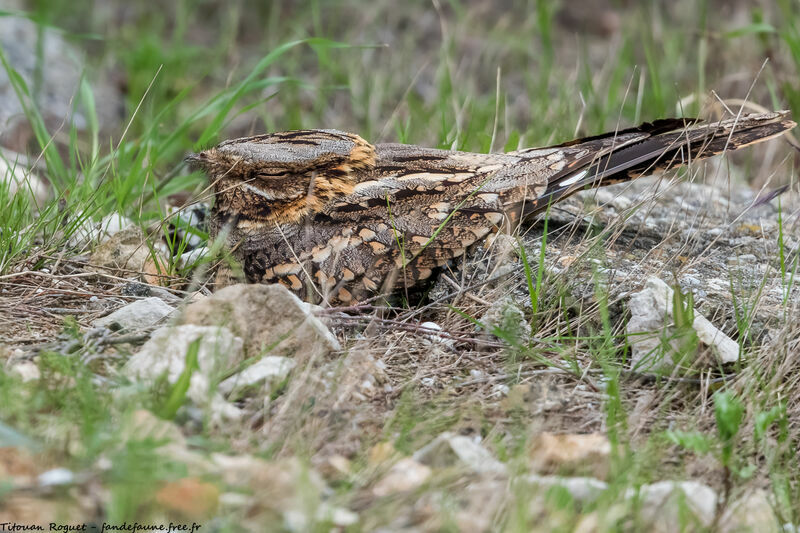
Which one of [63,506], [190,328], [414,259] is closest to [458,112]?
[414,259]

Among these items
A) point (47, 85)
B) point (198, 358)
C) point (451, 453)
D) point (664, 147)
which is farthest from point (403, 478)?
point (47, 85)

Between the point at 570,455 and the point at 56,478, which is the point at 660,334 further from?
the point at 56,478

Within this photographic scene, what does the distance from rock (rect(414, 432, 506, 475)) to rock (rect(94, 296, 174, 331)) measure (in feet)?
2.98

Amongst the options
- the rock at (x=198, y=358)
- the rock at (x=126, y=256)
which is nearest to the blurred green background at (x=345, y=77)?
the rock at (x=126, y=256)

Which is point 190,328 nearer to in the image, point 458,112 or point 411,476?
point 411,476

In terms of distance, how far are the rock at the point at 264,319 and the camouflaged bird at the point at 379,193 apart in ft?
1.55

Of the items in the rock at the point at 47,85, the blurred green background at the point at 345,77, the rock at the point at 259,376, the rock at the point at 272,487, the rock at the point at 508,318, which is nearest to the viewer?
the rock at the point at 272,487

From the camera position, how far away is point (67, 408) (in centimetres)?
175

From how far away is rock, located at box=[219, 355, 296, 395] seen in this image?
6.64 feet

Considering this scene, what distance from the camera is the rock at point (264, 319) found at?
2.17 meters

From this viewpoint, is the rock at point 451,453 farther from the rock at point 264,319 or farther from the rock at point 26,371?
the rock at point 26,371

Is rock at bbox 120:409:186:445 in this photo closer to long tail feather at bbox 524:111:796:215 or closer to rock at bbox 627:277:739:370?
rock at bbox 627:277:739:370

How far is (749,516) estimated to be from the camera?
1735 mm

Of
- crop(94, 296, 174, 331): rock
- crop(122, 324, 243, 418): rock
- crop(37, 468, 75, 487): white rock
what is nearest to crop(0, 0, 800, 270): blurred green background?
crop(94, 296, 174, 331): rock
